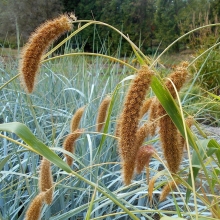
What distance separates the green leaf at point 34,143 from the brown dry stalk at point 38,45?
0.15 m

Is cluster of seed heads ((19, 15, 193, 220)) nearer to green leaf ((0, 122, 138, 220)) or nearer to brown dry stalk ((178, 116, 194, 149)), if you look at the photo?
brown dry stalk ((178, 116, 194, 149))

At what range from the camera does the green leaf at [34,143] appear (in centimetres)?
94

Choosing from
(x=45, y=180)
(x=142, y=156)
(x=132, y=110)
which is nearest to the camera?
(x=132, y=110)

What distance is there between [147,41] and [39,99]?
35.2 ft

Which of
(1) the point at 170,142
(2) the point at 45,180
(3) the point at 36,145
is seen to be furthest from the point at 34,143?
(1) the point at 170,142

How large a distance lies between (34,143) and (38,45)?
266 millimetres

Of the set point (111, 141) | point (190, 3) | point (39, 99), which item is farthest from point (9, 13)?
point (111, 141)

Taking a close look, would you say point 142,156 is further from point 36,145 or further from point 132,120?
point 36,145

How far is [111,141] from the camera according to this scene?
7.25ft

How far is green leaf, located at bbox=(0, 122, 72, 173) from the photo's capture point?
36.9 inches

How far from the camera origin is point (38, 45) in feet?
3.34

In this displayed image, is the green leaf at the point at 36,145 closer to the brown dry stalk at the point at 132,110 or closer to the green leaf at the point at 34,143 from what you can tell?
the green leaf at the point at 34,143

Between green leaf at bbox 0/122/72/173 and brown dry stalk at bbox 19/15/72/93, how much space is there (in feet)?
0.49

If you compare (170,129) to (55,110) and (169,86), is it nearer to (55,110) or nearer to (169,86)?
(169,86)
